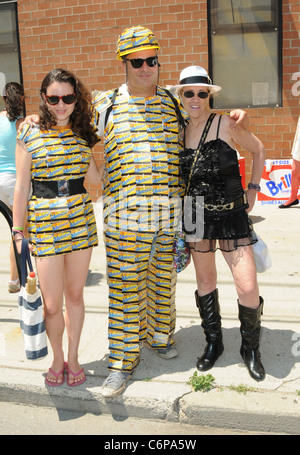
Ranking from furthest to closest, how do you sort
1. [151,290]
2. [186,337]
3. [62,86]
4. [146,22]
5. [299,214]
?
1. [146,22]
2. [299,214]
3. [186,337]
4. [151,290]
5. [62,86]

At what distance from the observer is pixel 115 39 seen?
841cm

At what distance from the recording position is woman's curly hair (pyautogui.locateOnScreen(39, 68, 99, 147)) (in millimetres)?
3283

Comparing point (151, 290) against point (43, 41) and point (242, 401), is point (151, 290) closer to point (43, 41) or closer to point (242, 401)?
point (242, 401)

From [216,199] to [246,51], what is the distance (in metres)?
5.62

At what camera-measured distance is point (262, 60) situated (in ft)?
27.3

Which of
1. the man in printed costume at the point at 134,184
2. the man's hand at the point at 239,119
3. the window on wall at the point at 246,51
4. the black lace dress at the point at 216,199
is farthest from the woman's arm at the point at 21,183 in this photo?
the window on wall at the point at 246,51

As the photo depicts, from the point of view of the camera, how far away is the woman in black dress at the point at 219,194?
11.2 ft

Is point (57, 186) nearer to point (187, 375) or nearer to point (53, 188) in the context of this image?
point (53, 188)

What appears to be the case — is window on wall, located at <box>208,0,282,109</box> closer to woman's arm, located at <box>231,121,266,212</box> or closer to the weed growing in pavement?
woman's arm, located at <box>231,121,266,212</box>

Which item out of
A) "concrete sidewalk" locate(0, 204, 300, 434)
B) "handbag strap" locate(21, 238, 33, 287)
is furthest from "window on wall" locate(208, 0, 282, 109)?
"handbag strap" locate(21, 238, 33, 287)

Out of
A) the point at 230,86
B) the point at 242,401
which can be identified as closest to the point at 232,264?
the point at 242,401

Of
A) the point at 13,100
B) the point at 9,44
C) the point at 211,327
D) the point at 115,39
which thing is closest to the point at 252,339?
the point at 211,327

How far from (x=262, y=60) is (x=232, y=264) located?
5.61 metres

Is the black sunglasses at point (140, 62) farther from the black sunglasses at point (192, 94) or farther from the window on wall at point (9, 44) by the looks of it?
the window on wall at point (9, 44)
